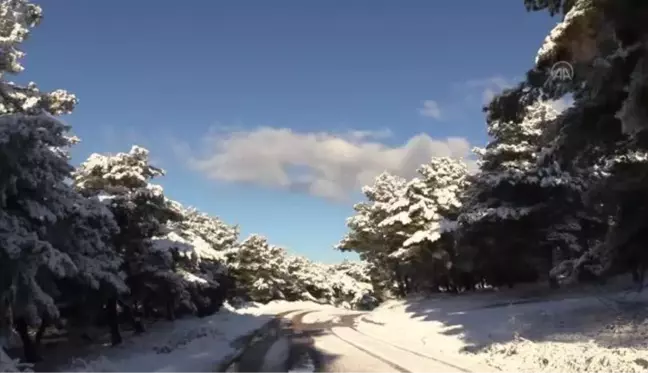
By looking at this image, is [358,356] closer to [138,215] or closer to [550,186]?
[138,215]

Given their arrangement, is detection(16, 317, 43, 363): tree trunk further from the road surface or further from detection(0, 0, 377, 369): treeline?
the road surface

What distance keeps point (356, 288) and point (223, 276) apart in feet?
144

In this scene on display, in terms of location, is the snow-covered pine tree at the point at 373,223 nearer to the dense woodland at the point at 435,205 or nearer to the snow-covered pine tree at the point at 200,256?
the dense woodland at the point at 435,205

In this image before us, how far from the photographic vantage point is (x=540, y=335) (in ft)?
58.9

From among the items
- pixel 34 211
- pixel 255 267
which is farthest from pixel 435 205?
pixel 34 211

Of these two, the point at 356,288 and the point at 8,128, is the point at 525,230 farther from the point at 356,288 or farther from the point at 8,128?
the point at 356,288

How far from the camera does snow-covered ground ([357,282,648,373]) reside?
12.8m

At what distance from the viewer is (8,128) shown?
1161 cm

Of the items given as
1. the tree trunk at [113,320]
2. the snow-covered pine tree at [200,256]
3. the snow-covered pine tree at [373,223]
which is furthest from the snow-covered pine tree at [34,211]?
the snow-covered pine tree at [373,223]

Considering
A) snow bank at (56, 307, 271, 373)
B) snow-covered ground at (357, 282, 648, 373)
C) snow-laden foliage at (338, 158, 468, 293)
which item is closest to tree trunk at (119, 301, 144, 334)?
snow bank at (56, 307, 271, 373)

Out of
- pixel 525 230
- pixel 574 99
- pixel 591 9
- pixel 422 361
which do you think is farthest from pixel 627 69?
pixel 525 230

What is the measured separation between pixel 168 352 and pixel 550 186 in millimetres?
18974

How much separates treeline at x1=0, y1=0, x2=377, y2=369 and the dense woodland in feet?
0.18

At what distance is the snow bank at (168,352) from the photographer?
16406mm
